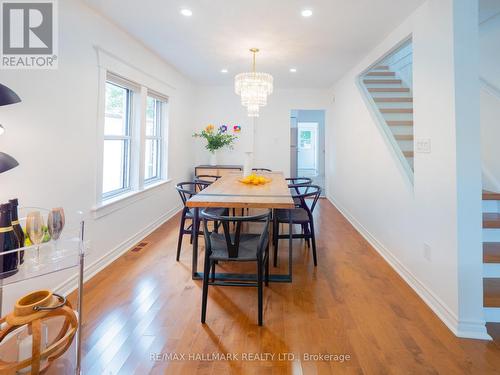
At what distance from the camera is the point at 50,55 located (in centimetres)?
222

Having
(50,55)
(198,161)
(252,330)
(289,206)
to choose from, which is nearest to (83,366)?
(252,330)

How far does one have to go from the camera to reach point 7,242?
4.42ft

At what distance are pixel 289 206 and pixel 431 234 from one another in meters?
1.21

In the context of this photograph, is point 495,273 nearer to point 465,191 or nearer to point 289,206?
point 465,191

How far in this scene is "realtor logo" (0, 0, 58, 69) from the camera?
1.94 m

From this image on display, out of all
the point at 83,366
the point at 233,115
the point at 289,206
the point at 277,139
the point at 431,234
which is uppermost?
the point at 233,115

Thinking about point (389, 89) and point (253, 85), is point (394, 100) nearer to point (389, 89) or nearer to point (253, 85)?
point (389, 89)

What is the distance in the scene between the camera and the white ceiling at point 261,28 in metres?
2.63

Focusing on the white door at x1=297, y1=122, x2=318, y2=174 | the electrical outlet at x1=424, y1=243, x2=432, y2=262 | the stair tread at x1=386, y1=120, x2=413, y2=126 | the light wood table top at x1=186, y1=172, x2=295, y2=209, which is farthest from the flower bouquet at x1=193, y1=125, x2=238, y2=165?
the white door at x1=297, y1=122, x2=318, y2=174

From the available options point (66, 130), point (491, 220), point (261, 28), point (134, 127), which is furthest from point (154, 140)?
point (491, 220)

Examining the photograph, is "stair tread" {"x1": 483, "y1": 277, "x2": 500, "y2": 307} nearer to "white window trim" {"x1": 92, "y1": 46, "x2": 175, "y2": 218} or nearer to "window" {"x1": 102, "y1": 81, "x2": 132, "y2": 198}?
"white window trim" {"x1": 92, "y1": 46, "x2": 175, "y2": 218}

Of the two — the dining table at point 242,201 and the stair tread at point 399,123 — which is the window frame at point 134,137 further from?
the stair tread at point 399,123

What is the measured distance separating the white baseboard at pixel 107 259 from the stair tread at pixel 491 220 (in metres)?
3.52

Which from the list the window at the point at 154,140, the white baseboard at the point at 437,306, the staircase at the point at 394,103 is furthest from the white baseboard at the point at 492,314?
the window at the point at 154,140
